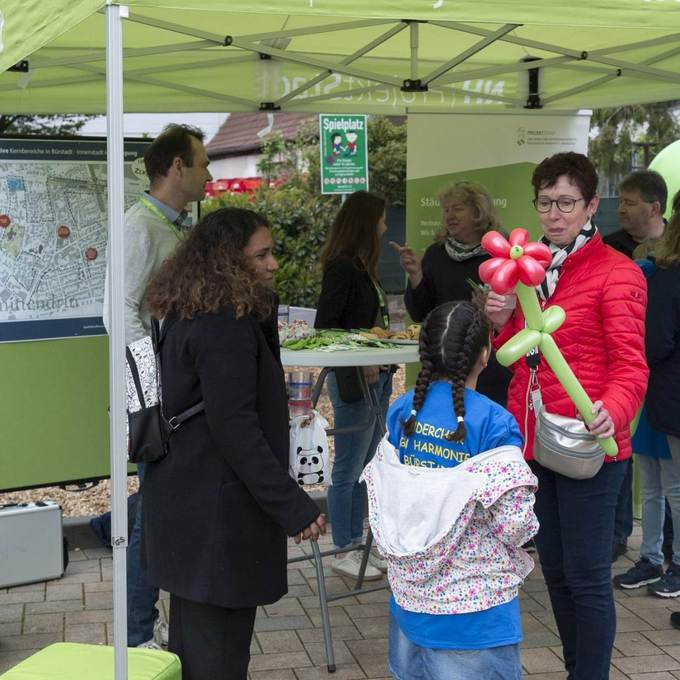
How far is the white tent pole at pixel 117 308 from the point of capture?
2.56 m

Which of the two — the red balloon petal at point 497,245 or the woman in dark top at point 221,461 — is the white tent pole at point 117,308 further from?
the red balloon petal at point 497,245

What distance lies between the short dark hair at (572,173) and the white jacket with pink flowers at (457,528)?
1009 millimetres

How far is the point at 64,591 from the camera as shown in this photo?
489 cm

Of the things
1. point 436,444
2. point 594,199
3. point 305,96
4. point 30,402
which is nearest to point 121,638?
point 436,444

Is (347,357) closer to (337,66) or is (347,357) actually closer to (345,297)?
(345,297)

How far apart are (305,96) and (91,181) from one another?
1442 mm

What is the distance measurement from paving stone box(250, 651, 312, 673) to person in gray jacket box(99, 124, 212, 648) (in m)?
0.37

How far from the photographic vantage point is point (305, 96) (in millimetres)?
6203

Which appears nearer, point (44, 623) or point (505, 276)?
point (505, 276)

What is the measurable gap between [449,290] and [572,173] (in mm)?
1919

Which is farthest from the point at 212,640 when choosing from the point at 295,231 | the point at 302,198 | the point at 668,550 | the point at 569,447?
the point at 302,198

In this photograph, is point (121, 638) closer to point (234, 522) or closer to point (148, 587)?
point (234, 522)

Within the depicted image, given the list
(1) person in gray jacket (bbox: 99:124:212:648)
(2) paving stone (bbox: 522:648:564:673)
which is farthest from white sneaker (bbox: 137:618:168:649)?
(2) paving stone (bbox: 522:648:564:673)

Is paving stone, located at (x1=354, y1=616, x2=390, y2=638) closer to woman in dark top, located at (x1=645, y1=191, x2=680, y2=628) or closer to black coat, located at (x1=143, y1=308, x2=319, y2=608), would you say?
woman in dark top, located at (x1=645, y1=191, x2=680, y2=628)
